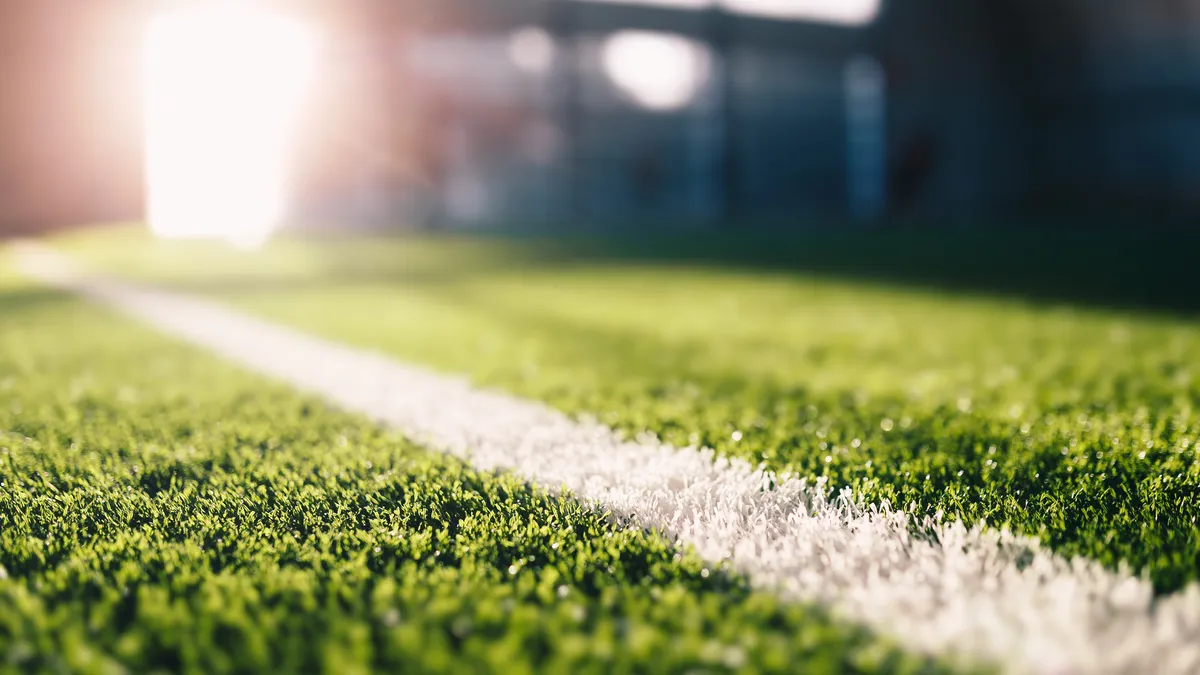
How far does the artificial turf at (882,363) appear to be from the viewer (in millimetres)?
1396

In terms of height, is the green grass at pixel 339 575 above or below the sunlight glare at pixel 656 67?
below

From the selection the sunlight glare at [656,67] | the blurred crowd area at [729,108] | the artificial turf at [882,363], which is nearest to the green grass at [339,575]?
the artificial turf at [882,363]

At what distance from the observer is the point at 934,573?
3.39 feet

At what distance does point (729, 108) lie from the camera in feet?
62.3

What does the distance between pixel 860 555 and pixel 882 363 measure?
192cm

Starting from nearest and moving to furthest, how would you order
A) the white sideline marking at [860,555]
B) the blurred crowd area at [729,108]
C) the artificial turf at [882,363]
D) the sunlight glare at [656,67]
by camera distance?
the white sideline marking at [860,555] < the artificial turf at [882,363] < the blurred crowd area at [729,108] < the sunlight glare at [656,67]

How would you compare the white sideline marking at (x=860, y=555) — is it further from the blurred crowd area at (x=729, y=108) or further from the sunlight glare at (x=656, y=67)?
the sunlight glare at (x=656, y=67)

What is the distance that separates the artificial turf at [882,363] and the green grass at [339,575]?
0.46 meters

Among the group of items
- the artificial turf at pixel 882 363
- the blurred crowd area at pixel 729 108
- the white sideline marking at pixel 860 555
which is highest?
the blurred crowd area at pixel 729 108

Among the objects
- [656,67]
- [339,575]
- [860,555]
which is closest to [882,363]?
[860,555]

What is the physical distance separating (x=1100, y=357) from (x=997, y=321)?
1.14 metres

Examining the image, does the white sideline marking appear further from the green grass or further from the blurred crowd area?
the blurred crowd area

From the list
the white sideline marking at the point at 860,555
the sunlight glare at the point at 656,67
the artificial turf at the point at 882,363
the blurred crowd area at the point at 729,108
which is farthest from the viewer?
the sunlight glare at the point at 656,67

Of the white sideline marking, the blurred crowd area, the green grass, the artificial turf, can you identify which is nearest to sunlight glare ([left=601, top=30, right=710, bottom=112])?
the blurred crowd area
